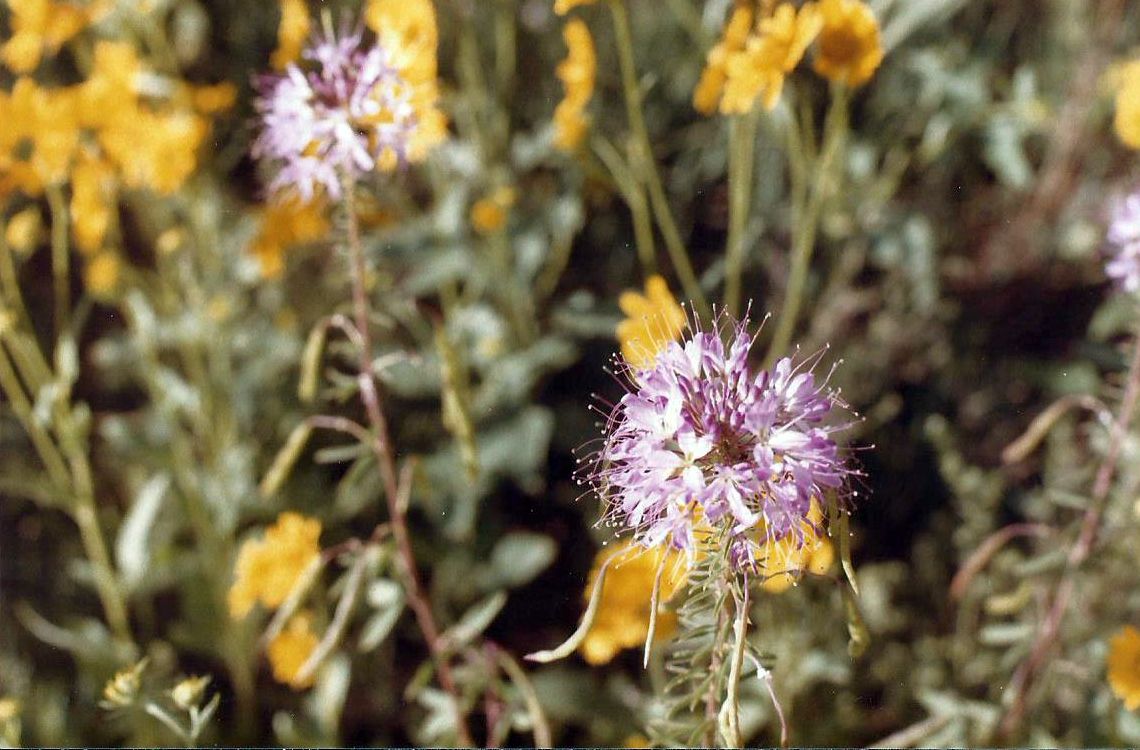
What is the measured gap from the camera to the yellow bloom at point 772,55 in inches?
59.3

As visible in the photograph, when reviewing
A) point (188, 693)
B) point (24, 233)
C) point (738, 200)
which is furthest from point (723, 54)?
point (24, 233)

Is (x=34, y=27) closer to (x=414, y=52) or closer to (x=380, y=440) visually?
(x=414, y=52)

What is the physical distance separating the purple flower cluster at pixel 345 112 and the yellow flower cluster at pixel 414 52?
3 cm

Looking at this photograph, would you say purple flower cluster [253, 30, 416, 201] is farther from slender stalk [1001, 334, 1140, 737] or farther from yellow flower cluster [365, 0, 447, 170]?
slender stalk [1001, 334, 1140, 737]

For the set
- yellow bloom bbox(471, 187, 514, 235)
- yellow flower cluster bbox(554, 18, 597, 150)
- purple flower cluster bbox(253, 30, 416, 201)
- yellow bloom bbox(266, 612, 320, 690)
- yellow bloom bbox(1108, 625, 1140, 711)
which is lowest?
yellow bloom bbox(1108, 625, 1140, 711)

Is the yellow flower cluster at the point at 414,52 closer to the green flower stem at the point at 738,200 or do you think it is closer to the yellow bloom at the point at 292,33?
the yellow bloom at the point at 292,33

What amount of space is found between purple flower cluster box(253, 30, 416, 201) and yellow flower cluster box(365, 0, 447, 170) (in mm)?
28

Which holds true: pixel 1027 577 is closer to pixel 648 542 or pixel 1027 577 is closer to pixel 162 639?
pixel 648 542

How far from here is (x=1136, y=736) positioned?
1.61 metres

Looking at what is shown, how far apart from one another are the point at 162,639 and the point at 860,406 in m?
1.65

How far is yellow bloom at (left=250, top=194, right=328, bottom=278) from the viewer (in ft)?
7.24

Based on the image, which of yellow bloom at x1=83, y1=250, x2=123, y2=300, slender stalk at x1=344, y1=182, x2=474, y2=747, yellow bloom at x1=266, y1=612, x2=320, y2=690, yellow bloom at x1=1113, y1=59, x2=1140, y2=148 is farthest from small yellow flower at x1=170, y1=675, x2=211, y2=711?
yellow bloom at x1=1113, y1=59, x2=1140, y2=148

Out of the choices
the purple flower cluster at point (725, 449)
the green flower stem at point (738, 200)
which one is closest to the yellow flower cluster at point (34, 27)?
the green flower stem at point (738, 200)

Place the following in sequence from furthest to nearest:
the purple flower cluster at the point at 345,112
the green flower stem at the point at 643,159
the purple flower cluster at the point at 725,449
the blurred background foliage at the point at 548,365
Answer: the blurred background foliage at the point at 548,365 → the green flower stem at the point at 643,159 → the purple flower cluster at the point at 345,112 → the purple flower cluster at the point at 725,449
